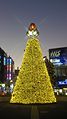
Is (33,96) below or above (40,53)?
below

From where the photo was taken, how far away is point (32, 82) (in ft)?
92.7

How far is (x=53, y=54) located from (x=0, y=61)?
2739 cm

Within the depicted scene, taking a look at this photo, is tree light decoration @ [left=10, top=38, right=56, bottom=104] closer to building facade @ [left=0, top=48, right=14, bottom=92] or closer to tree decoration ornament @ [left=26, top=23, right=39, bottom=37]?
tree decoration ornament @ [left=26, top=23, right=39, bottom=37]

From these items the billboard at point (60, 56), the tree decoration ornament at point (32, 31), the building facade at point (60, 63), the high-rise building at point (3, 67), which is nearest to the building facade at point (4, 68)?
the high-rise building at point (3, 67)

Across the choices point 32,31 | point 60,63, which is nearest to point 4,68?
point 60,63

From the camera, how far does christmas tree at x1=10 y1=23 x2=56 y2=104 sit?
2766cm

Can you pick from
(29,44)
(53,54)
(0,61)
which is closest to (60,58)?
(53,54)

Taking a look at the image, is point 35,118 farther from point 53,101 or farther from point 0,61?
point 0,61

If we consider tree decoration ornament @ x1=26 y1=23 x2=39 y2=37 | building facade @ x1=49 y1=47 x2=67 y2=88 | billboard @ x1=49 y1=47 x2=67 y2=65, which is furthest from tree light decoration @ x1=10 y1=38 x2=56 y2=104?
billboard @ x1=49 y1=47 x2=67 y2=65

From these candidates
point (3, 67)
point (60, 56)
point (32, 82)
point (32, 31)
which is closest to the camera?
point (32, 82)

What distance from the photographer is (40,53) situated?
29.8 m

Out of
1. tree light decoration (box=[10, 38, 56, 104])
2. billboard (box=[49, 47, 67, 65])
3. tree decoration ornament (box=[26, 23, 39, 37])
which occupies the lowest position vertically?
tree light decoration (box=[10, 38, 56, 104])

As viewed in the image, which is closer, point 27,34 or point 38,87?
point 38,87

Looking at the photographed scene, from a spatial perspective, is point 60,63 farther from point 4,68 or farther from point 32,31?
point 32,31
